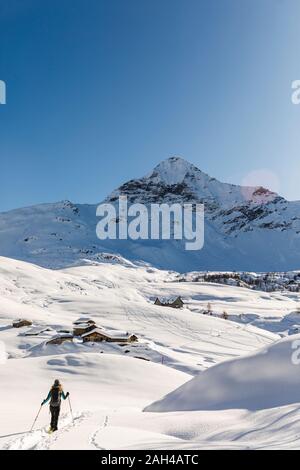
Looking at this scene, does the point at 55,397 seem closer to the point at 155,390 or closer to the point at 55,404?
the point at 55,404

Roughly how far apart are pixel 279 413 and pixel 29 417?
26.8 feet

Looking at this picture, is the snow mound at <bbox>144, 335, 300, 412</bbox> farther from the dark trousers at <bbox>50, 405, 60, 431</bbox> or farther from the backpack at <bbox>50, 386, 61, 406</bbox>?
the dark trousers at <bbox>50, 405, 60, 431</bbox>

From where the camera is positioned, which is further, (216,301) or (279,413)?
(216,301)

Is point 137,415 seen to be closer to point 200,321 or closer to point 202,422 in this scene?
point 202,422

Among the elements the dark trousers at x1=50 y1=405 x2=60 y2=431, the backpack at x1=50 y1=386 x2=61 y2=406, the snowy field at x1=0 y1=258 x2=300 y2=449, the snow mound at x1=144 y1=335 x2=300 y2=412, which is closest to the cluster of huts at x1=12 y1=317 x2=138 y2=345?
the snowy field at x1=0 y1=258 x2=300 y2=449

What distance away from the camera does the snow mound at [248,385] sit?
12.4m

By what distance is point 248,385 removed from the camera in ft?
44.1

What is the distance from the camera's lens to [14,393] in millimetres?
19828

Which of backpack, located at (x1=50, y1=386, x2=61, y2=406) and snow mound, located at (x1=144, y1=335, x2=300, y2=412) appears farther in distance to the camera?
snow mound, located at (x1=144, y1=335, x2=300, y2=412)

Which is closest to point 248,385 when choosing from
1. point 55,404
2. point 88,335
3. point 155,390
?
point 55,404

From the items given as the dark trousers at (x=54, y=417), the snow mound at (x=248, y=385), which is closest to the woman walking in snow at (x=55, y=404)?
the dark trousers at (x=54, y=417)

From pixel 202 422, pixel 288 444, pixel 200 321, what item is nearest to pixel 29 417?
pixel 202 422

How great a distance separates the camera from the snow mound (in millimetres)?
12367

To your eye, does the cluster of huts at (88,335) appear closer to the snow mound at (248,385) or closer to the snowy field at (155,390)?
the snowy field at (155,390)
